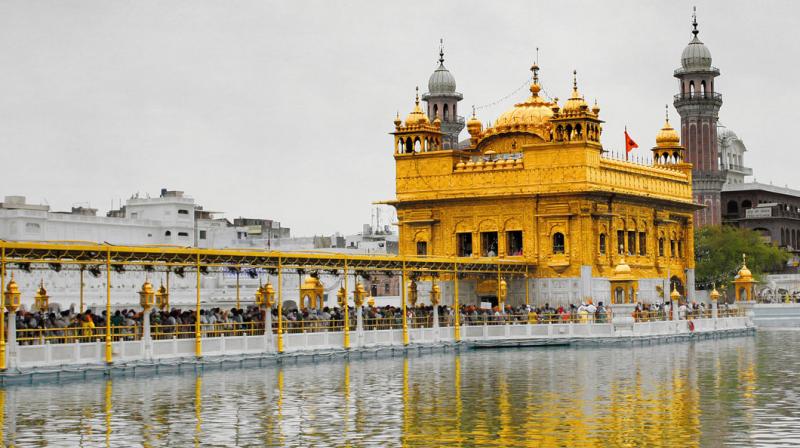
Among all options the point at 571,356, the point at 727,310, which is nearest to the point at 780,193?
the point at 727,310

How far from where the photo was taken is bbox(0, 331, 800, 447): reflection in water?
67.5 ft

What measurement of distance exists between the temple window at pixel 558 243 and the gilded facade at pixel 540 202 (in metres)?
0.05

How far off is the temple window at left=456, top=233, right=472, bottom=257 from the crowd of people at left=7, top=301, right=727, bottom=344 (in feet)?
12.8

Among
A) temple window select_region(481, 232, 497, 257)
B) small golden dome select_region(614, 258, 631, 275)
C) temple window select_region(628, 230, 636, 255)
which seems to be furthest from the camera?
temple window select_region(628, 230, 636, 255)

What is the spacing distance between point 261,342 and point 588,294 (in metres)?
19.4

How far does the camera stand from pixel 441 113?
109m

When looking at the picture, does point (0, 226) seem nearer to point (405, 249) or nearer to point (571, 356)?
point (405, 249)

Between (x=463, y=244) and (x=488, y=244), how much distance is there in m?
1.18

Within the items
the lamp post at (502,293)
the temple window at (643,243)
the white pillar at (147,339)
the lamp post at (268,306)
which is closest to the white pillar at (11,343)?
the white pillar at (147,339)

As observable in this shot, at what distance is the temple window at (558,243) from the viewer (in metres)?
53.6

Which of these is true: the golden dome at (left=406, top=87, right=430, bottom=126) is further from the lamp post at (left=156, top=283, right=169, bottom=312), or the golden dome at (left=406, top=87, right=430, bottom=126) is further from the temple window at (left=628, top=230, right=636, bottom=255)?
the lamp post at (left=156, top=283, right=169, bottom=312)

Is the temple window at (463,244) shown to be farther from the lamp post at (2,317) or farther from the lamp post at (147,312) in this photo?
the lamp post at (2,317)

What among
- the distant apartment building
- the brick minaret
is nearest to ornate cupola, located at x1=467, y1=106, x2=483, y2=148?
the distant apartment building

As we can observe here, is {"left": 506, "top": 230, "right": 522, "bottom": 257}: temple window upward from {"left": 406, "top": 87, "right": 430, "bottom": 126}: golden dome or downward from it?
downward
